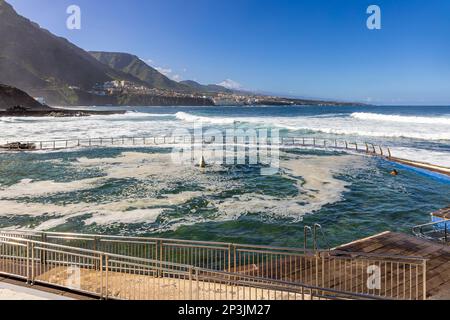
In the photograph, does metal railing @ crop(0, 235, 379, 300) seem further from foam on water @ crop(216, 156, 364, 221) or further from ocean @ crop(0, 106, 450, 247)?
foam on water @ crop(216, 156, 364, 221)

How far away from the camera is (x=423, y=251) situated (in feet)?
38.5

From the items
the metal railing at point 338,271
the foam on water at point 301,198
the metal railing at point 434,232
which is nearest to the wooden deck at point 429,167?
the foam on water at point 301,198

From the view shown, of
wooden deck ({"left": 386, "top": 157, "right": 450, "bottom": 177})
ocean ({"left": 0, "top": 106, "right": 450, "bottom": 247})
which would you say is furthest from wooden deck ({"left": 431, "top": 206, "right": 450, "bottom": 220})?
wooden deck ({"left": 386, "top": 157, "right": 450, "bottom": 177})

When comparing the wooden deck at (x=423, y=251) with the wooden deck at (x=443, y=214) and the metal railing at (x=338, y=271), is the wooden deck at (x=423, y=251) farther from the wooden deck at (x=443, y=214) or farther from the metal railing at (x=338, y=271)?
the wooden deck at (x=443, y=214)

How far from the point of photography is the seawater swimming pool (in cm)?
1642

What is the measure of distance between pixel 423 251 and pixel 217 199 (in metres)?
12.3

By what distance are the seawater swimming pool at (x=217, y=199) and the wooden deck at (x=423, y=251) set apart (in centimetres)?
218

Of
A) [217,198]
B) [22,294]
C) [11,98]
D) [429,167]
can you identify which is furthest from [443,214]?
[11,98]

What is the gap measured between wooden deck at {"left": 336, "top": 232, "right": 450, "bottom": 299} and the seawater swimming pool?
2184 millimetres

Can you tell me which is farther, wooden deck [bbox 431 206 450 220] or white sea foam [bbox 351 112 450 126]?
white sea foam [bbox 351 112 450 126]

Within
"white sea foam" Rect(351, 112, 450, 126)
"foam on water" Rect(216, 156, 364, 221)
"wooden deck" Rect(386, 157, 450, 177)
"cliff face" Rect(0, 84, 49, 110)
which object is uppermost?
"cliff face" Rect(0, 84, 49, 110)

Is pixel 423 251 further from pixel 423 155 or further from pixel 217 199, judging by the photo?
pixel 423 155

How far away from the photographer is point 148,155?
4003 cm
